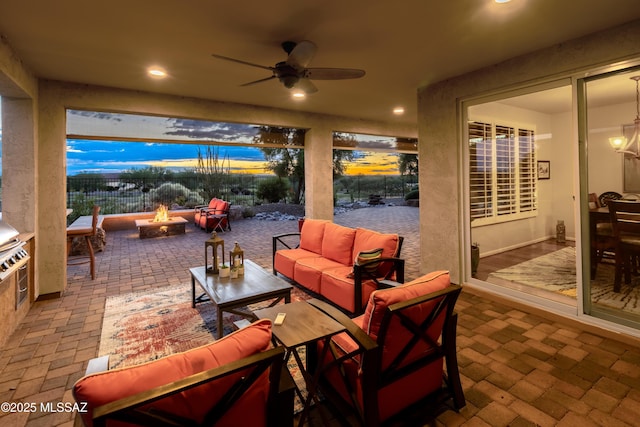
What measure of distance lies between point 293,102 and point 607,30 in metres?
3.98

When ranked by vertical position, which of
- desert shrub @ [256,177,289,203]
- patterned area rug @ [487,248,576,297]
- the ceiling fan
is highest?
the ceiling fan

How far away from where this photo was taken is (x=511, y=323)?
9.94ft

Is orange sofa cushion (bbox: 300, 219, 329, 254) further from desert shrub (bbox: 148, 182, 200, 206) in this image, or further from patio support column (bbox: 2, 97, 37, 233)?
desert shrub (bbox: 148, 182, 200, 206)

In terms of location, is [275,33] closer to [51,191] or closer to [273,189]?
[51,191]

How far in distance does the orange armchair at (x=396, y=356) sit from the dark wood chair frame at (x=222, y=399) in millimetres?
435

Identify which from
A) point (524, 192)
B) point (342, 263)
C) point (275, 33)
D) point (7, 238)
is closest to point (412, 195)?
point (524, 192)

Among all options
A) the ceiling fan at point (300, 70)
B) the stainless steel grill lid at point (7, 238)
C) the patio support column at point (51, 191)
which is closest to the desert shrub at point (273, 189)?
the patio support column at point (51, 191)

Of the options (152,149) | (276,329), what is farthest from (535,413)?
(152,149)

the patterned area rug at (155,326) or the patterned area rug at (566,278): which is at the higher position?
the patterned area rug at (566,278)

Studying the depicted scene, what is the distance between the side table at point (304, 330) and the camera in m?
1.48

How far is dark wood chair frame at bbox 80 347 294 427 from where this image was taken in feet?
2.67

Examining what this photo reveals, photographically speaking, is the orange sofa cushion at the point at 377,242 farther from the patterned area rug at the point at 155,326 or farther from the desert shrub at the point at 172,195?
the desert shrub at the point at 172,195

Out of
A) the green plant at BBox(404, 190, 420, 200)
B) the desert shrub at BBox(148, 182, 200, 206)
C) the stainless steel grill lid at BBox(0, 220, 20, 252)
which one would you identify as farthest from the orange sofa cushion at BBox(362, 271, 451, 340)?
the green plant at BBox(404, 190, 420, 200)

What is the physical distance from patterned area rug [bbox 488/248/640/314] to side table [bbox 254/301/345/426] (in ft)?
9.43
